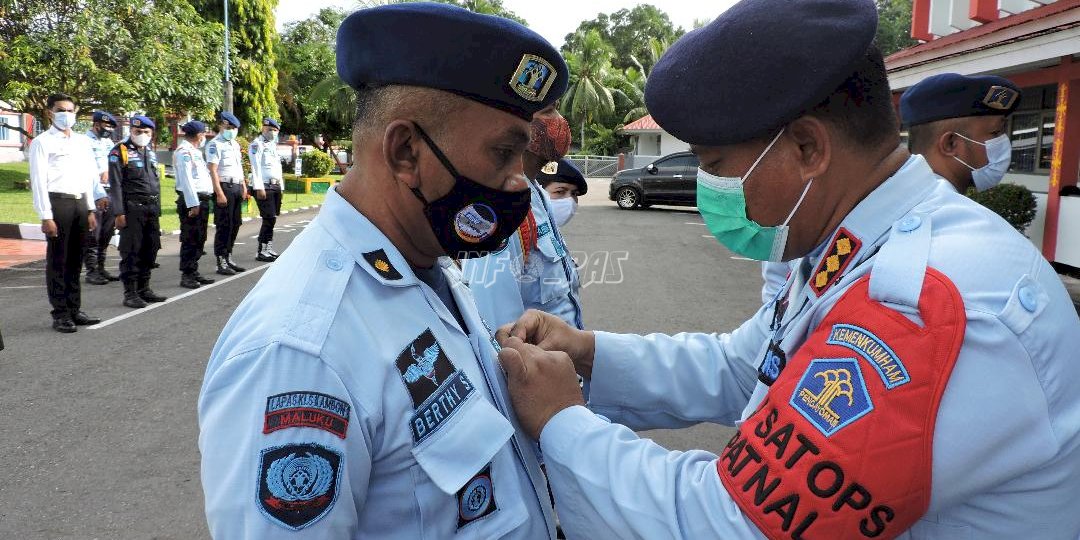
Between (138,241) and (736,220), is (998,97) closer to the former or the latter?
(736,220)

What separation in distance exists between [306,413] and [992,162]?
3.91m

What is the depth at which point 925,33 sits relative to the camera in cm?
1544

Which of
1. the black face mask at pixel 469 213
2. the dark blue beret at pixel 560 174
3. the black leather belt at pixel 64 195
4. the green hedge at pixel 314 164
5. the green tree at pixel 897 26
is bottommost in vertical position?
the green hedge at pixel 314 164

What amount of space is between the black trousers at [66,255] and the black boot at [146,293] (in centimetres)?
94

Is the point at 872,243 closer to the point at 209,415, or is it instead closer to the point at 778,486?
the point at 778,486

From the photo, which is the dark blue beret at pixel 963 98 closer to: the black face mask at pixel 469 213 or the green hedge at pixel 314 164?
the black face mask at pixel 469 213

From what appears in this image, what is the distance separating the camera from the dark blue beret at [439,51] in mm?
1419

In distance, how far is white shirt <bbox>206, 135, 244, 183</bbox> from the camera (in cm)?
1019

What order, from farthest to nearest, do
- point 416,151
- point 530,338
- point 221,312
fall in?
1. point 221,312
2. point 530,338
3. point 416,151

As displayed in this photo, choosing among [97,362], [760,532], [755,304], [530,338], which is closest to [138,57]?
[97,362]

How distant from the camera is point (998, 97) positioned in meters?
3.80

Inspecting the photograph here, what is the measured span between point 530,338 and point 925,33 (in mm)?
16499

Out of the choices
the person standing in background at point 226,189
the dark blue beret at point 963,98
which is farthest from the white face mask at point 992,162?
the person standing in background at point 226,189

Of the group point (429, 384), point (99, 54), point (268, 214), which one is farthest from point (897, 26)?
point (429, 384)
